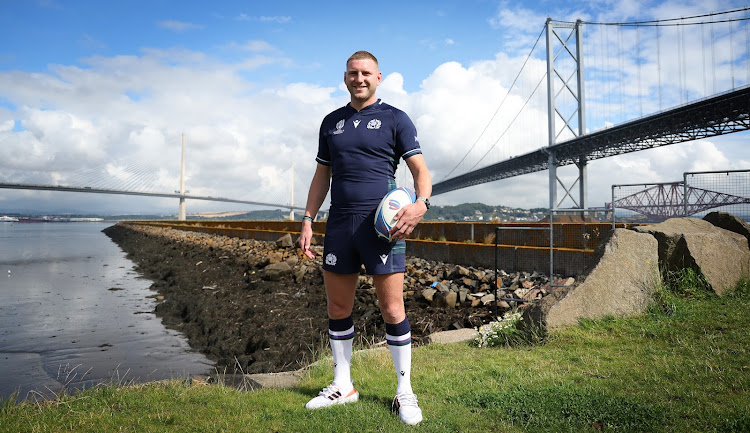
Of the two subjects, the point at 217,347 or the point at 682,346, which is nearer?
the point at 682,346

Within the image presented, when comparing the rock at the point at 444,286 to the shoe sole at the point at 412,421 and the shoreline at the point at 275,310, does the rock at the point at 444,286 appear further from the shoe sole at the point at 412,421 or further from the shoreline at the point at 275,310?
the shoe sole at the point at 412,421

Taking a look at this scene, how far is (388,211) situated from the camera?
99.5 inches

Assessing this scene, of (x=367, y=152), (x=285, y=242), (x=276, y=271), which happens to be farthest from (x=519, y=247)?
(x=285, y=242)

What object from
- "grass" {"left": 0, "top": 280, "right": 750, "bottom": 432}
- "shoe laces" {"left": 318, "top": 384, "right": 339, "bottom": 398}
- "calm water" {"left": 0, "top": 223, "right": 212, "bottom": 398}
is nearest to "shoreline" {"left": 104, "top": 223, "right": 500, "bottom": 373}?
"calm water" {"left": 0, "top": 223, "right": 212, "bottom": 398}

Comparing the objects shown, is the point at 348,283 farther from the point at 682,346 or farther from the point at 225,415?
the point at 682,346

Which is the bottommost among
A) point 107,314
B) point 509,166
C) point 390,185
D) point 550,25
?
point 107,314

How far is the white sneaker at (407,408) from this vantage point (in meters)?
2.56

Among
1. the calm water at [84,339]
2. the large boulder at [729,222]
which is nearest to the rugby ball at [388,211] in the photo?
the calm water at [84,339]

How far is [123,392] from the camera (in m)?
3.11

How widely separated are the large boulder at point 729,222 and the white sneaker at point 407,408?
597 centimetres

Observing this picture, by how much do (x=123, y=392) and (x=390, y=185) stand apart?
225 cm

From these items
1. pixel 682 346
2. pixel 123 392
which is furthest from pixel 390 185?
pixel 682 346

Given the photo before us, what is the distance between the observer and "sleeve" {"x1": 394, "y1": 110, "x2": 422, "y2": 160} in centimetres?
277

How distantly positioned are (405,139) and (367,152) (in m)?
0.24
